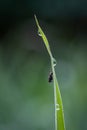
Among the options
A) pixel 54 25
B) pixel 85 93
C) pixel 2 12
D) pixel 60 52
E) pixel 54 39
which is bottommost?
pixel 85 93

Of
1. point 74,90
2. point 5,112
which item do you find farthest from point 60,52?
point 5,112

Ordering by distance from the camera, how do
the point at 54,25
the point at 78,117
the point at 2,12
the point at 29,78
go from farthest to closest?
the point at 2,12
the point at 54,25
the point at 29,78
the point at 78,117

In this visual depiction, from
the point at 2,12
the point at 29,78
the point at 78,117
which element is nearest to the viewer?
the point at 78,117

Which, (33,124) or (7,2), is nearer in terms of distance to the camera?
(33,124)

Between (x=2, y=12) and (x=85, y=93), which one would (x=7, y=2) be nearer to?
(x=2, y=12)

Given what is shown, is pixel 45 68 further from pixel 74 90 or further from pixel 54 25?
pixel 54 25

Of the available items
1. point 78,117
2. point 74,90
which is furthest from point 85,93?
point 78,117

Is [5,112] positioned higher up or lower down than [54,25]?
lower down
